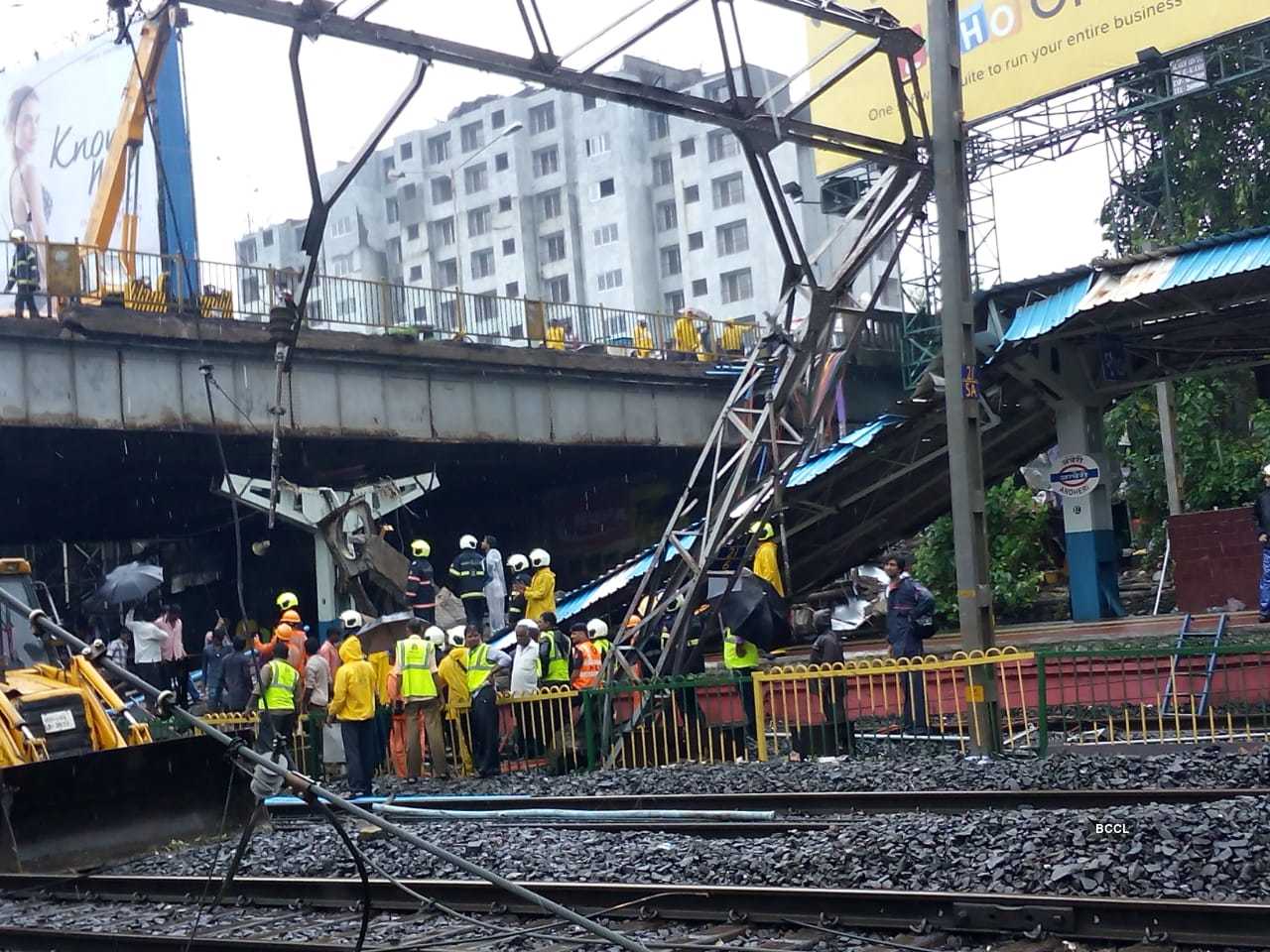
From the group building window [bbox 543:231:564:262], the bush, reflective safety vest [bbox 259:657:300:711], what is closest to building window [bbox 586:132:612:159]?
building window [bbox 543:231:564:262]

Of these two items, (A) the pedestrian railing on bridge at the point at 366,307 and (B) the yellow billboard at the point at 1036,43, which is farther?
(B) the yellow billboard at the point at 1036,43

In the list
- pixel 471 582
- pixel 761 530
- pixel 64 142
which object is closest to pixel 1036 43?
pixel 471 582

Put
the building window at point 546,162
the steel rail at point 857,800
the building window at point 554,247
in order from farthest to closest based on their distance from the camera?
1. the building window at point 546,162
2. the building window at point 554,247
3. the steel rail at point 857,800

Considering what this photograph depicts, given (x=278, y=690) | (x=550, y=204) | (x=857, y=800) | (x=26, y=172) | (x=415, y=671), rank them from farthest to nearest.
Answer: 1. (x=550, y=204)
2. (x=26, y=172)
3. (x=415, y=671)
4. (x=278, y=690)
5. (x=857, y=800)

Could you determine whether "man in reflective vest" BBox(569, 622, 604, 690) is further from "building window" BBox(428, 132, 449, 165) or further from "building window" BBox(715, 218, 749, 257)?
"building window" BBox(428, 132, 449, 165)

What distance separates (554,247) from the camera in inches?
3770

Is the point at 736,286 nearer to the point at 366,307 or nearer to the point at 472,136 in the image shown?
the point at 472,136

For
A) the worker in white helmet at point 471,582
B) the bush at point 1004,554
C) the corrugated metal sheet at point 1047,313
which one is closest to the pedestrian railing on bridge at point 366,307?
the corrugated metal sheet at point 1047,313

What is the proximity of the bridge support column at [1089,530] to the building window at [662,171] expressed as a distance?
217ft

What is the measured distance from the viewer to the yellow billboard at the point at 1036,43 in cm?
3572

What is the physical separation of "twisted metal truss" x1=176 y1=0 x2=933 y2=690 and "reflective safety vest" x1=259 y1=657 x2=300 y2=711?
376cm

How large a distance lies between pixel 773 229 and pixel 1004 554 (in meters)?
14.2

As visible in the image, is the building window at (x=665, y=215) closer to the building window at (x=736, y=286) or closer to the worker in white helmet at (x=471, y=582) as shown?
the building window at (x=736, y=286)

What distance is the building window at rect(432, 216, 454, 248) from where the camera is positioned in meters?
102
